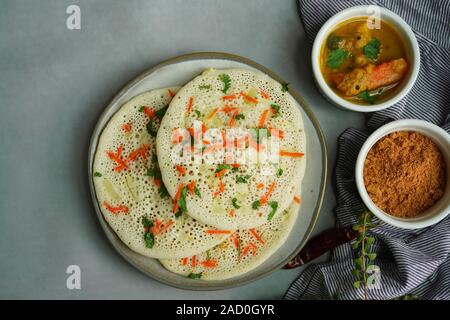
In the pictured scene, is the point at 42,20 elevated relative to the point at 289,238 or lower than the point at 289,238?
elevated

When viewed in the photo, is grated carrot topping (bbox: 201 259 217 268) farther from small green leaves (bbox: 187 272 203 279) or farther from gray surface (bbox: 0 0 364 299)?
gray surface (bbox: 0 0 364 299)

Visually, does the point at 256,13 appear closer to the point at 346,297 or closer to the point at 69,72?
the point at 69,72

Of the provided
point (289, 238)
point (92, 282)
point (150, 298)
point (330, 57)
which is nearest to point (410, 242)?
point (289, 238)

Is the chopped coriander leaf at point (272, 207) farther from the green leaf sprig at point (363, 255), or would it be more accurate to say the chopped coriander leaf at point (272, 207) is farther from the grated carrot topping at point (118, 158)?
the grated carrot topping at point (118, 158)

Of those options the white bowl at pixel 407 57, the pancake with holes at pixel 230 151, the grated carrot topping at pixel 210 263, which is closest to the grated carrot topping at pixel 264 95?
the pancake with holes at pixel 230 151

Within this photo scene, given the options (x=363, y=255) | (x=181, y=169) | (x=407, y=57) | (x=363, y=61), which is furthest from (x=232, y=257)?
(x=407, y=57)

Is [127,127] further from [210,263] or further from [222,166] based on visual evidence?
[210,263]
